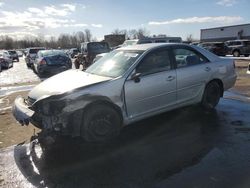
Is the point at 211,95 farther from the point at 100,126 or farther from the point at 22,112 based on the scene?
the point at 22,112

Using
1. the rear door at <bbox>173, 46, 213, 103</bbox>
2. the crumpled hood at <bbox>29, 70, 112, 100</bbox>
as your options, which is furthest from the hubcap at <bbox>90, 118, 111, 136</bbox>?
the rear door at <bbox>173, 46, 213, 103</bbox>

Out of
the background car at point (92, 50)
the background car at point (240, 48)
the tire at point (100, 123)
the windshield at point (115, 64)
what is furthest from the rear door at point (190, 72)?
the background car at point (240, 48)

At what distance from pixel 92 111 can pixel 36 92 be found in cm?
120

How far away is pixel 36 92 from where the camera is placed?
5383 mm

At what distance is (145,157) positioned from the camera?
450 cm

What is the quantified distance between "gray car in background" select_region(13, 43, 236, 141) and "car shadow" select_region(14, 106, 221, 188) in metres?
0.34

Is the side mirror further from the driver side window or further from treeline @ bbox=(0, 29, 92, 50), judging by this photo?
treeline @ bbox=(0, 29, 92, 50)

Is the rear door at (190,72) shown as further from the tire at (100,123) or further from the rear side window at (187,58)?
the tire at (100,123)

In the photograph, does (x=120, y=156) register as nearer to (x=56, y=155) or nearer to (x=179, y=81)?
(x=56, y=155)

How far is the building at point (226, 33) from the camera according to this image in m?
57.3

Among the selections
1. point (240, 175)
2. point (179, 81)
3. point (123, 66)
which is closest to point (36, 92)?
point (123, 66)

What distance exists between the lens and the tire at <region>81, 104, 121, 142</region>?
16.1ft

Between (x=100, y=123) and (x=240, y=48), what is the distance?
29.2 m

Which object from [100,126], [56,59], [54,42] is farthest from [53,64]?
[54,42]
